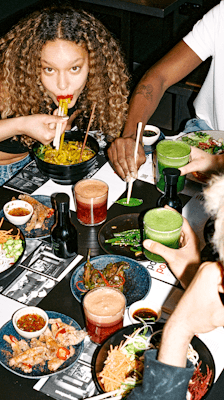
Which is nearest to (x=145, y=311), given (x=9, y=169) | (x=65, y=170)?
(x=65, y=170)

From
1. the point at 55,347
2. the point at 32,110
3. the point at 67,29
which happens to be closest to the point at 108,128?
the point at 32,110

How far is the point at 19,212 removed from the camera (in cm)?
198

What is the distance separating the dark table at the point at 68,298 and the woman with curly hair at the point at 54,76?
529 mm

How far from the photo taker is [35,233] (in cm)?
192

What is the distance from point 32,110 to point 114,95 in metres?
0.53

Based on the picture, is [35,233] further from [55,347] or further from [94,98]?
[94,98]

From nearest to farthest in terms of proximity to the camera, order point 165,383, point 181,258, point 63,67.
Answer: point 165,383 < point 181,258 < point 63,67

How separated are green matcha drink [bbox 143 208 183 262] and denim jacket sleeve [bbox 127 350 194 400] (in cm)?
59

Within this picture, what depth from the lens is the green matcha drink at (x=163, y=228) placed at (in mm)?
1653

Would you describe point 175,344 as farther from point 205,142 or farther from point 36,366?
point 205,142

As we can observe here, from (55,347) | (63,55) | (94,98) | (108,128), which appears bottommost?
(55,347)

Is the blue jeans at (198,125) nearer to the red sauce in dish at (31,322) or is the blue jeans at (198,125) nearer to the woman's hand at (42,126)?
the woman's hand at (42,126)

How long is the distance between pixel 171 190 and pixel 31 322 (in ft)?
2.80

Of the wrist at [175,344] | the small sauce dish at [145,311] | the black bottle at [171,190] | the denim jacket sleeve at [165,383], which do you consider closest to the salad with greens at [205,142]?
the black bottle at [171,190]
